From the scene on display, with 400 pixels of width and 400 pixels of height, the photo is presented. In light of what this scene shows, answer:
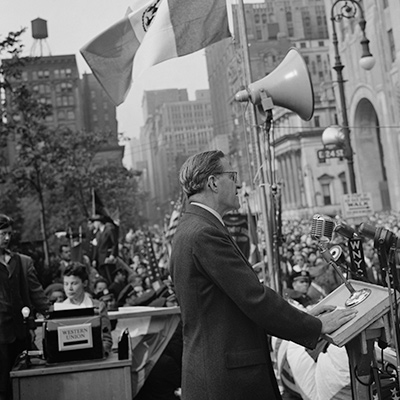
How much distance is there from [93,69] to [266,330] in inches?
188

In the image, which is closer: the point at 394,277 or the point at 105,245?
the point at 394,277

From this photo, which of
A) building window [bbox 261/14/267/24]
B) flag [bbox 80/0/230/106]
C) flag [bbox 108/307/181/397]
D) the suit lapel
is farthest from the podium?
building window [bbox 261/14/267/24]

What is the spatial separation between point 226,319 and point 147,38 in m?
4.75

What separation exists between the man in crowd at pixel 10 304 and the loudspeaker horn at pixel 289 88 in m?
2.70

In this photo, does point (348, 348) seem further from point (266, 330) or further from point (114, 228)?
point (114, 228)

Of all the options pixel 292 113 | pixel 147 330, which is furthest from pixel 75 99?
pixel 147 330

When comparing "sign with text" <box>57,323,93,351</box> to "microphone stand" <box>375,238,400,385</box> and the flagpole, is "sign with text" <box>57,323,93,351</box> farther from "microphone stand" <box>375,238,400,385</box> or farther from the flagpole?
the flagpole

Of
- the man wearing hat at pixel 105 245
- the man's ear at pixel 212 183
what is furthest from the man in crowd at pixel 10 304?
the man wearing hat at pixel 105 245

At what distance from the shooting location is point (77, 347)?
5508 millimetres

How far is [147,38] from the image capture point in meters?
7.45

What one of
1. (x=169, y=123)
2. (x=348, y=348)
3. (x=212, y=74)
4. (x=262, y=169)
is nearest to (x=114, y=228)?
(x=262, y=169)

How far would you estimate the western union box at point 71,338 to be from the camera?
17.9ft

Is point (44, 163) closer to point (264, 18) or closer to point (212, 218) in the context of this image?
point (212, 218)

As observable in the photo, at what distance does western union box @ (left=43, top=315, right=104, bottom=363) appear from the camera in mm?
5449
